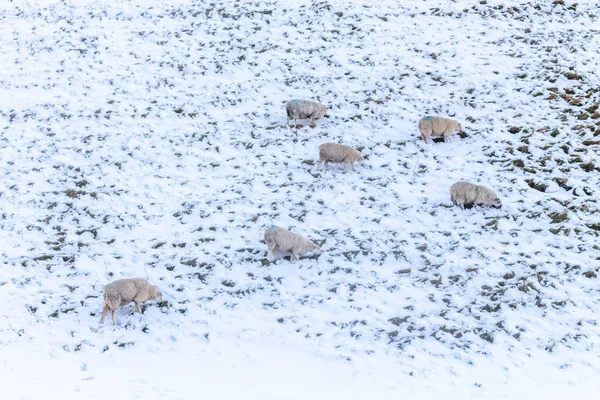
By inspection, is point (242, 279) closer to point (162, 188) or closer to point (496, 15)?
point (162, 188)

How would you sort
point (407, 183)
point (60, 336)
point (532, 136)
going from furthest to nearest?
point (532, 136), point (407, 183), point (60, 336)

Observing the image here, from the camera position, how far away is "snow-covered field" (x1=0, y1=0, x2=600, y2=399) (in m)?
8.63

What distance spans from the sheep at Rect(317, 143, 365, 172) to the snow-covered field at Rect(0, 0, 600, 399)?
0.39m

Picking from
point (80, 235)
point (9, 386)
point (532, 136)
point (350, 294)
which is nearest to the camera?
point (9, 386)

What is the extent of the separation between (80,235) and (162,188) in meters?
2.60

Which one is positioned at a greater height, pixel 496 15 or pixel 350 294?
pixel 496 15

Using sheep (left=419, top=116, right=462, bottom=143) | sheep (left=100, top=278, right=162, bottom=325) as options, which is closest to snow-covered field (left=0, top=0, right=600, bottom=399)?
sheep (left=100, top=278, right=162, bottom=325)

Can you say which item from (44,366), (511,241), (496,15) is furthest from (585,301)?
(496,15)

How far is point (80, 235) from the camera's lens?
12359 mm

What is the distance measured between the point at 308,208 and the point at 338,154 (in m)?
2.17

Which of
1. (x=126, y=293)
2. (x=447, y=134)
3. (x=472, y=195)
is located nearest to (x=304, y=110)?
(x=447, y=134)

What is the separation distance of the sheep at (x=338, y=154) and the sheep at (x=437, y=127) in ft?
7.90

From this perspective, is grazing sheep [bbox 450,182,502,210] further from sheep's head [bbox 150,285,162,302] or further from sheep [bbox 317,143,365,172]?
sheep's head [bbox 150,285,162,302]

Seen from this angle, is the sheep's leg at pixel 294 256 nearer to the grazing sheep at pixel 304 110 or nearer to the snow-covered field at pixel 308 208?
the snow-covered field at pixel 308 208
